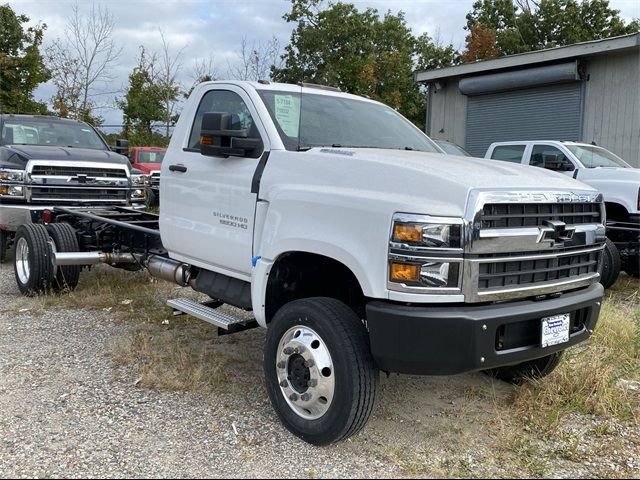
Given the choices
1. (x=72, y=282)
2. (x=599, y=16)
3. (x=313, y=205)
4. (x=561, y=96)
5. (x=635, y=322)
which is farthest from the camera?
(x=599, y=16)

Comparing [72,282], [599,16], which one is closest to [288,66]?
[599,16]

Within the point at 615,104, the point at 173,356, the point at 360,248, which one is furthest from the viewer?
the point at 615,104

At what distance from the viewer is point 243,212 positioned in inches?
166

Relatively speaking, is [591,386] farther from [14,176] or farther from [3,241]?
[3,241]

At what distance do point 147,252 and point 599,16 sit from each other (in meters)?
29.6

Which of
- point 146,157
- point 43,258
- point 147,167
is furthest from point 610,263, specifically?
point 146,157

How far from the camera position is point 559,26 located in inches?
1180

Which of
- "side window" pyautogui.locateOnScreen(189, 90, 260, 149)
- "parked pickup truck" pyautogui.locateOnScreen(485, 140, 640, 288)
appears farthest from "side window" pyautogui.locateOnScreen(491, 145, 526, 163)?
"side window" pyautogui.locateOnScreen(189, 90, 260, 149)

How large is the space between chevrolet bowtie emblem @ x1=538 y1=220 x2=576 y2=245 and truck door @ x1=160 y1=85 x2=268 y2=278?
5.94ft

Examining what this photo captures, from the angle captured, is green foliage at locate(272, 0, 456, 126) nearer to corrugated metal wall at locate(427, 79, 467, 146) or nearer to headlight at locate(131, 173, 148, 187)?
corrugated metal wall at locate(427, 79, 467, 146)

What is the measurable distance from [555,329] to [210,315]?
90.4 inches

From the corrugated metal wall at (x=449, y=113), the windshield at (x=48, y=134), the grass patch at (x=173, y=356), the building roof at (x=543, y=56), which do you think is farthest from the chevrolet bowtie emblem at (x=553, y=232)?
the corrugated metal wall at (x=449, y=113)

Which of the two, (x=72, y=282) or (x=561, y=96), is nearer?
(x=72, y=282)

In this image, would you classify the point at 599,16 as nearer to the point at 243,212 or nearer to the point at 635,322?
the point at 635,322
